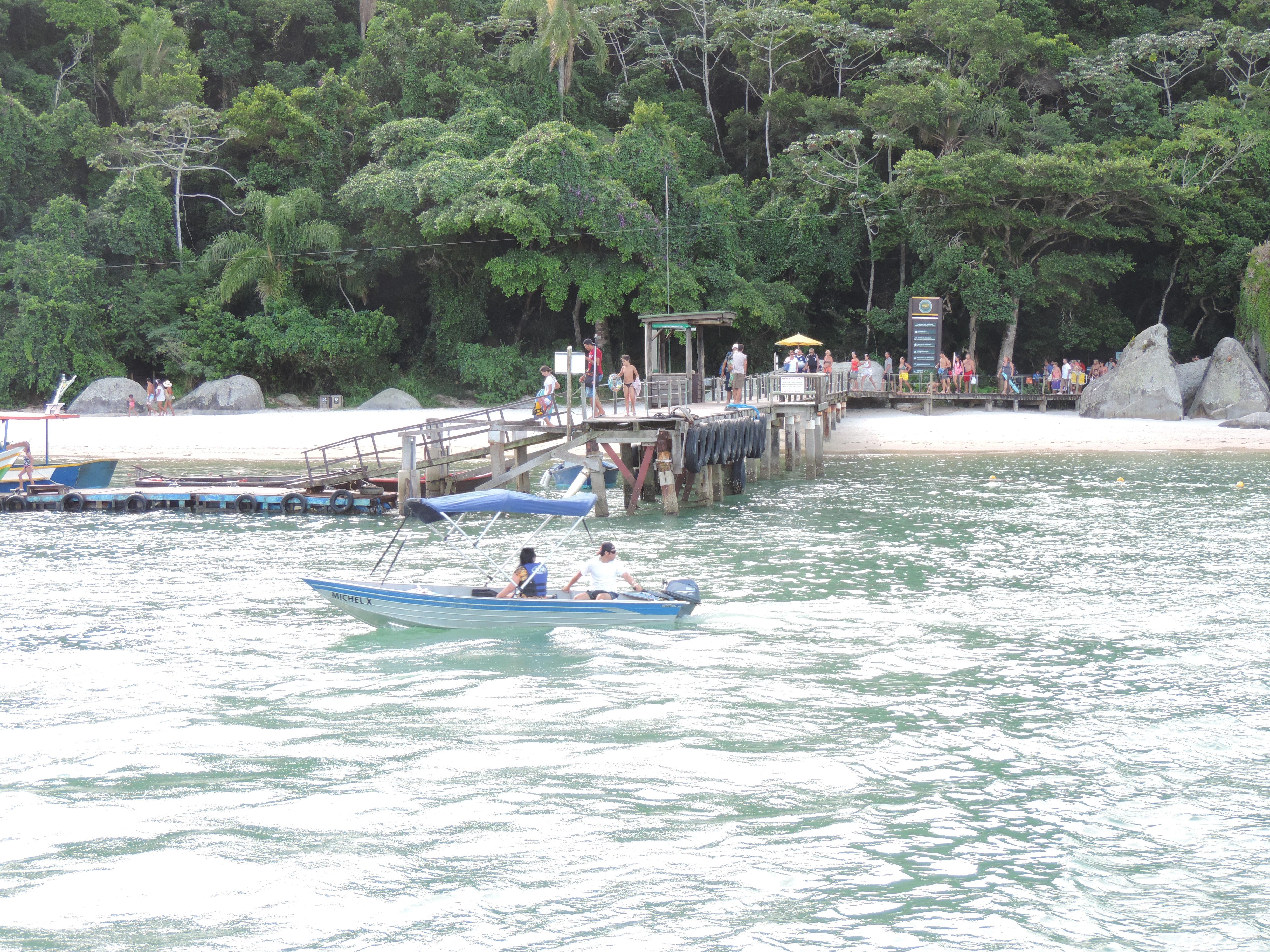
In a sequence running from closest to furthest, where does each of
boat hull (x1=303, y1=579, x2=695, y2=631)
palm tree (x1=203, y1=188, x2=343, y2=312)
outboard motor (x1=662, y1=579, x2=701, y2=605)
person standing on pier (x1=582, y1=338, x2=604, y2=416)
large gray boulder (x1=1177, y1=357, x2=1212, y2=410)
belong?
boat hull (x1=303, y1=579, x2=695, y2=631)
outboard motor (x1=662, y1=579, x2=701, y2=605)
person standing on pier (x1=582, y1=338, x2=604, y2=416)
large gray boulder (x1=1177, y1=357, x2=1212, y2=410)
palm tree (x1=203, y1=188, x2=343, y2=312)

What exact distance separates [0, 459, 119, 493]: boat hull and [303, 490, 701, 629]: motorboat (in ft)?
53.8

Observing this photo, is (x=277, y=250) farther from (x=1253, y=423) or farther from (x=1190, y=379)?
(x=1253, y=423)

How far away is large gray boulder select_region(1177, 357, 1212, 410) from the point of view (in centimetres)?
4544

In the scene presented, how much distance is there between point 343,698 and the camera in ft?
41.3

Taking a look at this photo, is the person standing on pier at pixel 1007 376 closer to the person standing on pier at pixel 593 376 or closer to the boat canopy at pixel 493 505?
the person standing on pier at pixel 593 376

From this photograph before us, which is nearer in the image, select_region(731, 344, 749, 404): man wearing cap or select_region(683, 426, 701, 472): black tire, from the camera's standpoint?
select_region(683, 426, 701, 472): black tire

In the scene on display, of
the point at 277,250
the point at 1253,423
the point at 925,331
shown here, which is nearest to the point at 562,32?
the point at 277,250

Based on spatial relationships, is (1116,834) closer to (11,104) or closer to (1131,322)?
(1131,322)

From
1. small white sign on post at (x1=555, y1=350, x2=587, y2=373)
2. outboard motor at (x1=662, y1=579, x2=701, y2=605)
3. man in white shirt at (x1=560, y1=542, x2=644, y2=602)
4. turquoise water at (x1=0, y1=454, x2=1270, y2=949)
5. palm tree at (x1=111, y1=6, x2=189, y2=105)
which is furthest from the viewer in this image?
palm tree at (x1=111, y1=6, x2=189, y2=105)

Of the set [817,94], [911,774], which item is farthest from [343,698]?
[817,94]

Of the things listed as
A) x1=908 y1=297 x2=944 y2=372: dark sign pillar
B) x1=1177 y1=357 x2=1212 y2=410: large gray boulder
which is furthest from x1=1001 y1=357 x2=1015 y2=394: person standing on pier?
x1=1177 y1=357 x2=1212 y2=410: large gray boulder

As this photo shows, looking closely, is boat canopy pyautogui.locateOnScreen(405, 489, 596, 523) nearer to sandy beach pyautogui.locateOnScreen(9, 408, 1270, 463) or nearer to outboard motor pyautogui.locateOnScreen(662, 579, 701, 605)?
outboard motor pyautogui.locateOnScreen(662, 579, 701, 605)

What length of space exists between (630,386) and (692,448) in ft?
6.75

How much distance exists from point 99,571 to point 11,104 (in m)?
39.4
